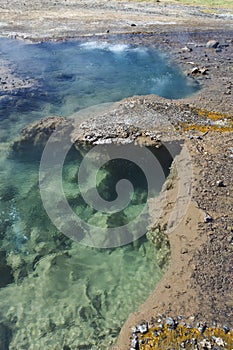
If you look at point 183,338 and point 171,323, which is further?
point 171,323

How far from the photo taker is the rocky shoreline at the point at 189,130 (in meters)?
8.56

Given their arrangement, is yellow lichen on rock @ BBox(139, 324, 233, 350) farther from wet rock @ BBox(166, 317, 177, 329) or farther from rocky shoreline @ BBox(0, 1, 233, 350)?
rocky shoreline @ BBox(0, 1, 233, 350)

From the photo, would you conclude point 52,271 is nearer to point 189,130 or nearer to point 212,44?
point 189,130

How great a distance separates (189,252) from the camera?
959 centimetres

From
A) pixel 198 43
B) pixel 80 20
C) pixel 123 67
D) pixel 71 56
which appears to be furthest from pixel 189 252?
pixel 80 20

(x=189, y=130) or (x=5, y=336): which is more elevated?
(x=189, y=130)

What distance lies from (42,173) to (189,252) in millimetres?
6912

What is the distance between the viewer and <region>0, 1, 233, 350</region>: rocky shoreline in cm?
856

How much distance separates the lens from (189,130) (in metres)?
14.5

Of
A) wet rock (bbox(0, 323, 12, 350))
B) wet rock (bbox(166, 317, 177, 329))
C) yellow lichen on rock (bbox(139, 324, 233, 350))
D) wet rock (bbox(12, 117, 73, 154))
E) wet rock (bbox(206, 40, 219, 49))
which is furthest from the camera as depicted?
wet rock (bbox(206, 40, 219, 49))

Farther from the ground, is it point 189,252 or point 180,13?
point 180,13

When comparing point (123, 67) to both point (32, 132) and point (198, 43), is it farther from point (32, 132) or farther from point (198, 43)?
point (32, 132)

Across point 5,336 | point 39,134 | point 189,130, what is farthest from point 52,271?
point 189,130

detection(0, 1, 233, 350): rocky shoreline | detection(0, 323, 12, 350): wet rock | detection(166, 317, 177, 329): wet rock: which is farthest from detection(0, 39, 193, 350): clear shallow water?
detection(166, 317, 177, 329): wet rock
